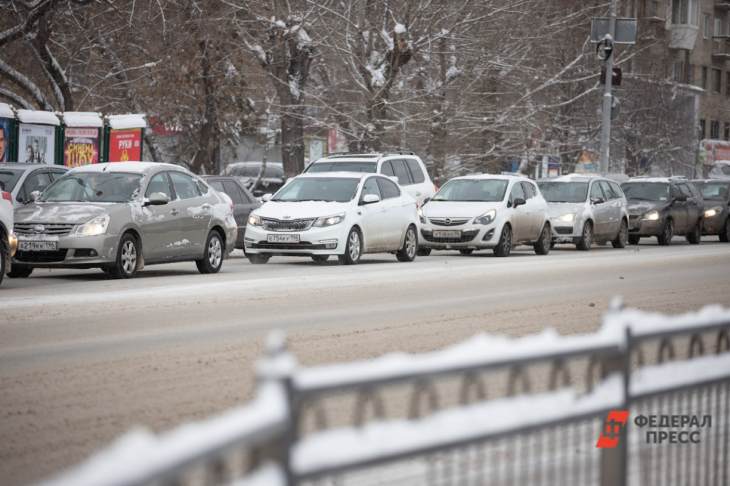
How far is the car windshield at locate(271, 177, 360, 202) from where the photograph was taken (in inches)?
957

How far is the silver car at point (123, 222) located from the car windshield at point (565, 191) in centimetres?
1381

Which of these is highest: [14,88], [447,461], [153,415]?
[14,88]

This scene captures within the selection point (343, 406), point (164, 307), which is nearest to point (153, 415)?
point (343, 406)

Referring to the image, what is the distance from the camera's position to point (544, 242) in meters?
30.6

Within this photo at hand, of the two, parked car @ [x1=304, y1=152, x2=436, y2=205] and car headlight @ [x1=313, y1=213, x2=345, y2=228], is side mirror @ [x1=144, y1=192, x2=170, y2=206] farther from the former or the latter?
parked car @ [x1=304, y1=152, x2=436, y2=205]

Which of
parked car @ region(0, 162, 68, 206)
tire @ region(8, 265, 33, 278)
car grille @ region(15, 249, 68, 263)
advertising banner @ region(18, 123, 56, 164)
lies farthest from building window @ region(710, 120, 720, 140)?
car grille @ region(15, 249, 68, 263)

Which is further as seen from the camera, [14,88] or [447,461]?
[14,88]

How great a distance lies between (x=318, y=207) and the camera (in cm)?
2358

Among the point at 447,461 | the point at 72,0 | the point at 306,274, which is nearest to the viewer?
the point at 447,461

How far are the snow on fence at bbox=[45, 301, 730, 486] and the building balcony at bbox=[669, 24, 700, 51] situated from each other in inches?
3244

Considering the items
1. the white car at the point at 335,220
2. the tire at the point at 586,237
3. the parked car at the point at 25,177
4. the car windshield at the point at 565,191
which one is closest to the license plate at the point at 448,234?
the white car at the point at 335,220

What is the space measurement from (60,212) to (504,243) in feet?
38.4

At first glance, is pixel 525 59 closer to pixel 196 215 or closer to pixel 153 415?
pixel 196 215

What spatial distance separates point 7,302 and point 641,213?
26.1m
